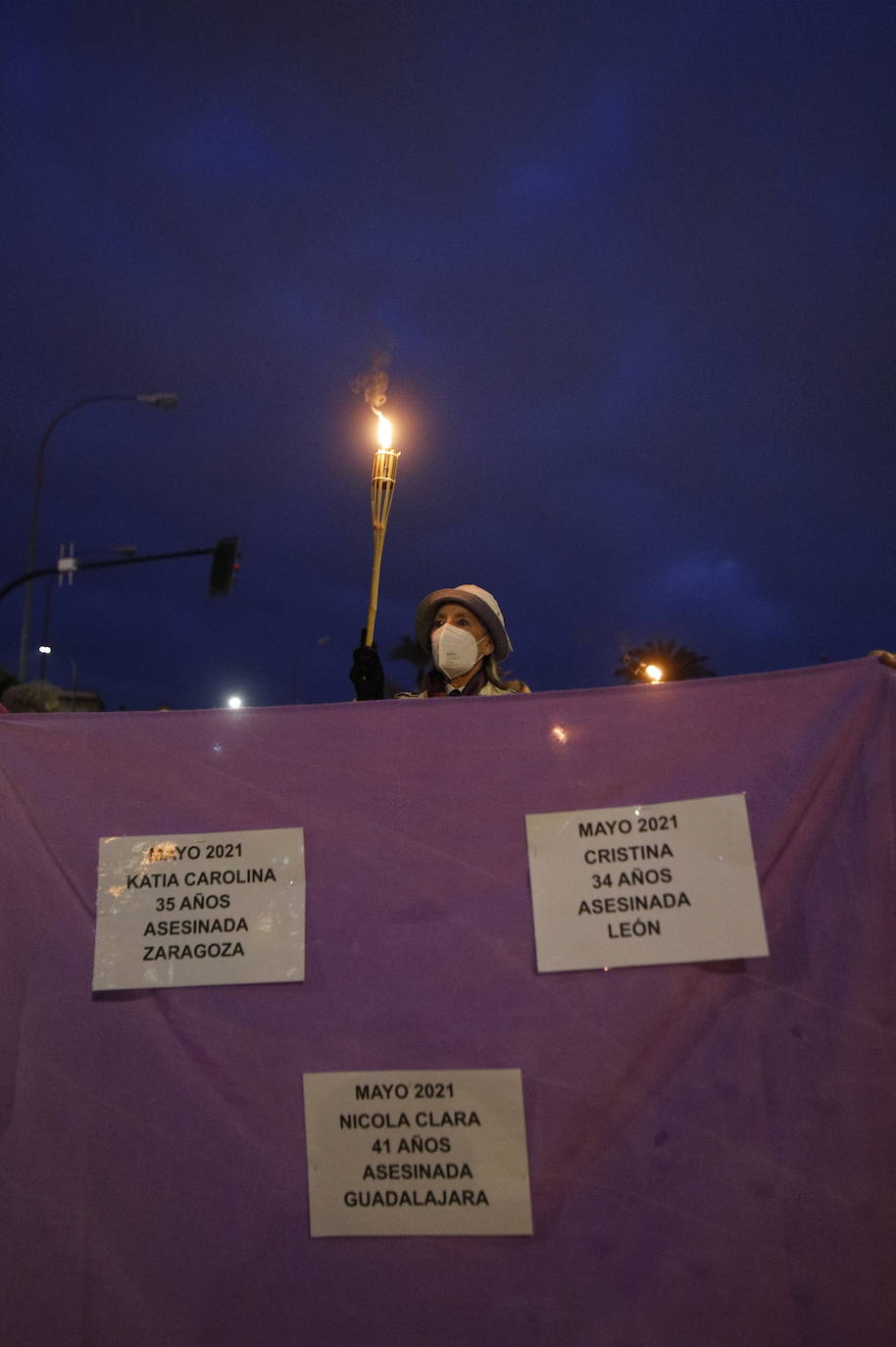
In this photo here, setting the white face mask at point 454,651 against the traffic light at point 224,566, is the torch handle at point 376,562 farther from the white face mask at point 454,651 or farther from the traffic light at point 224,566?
the traffic light at point 224,566

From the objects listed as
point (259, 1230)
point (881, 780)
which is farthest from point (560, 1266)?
point (881, 780)

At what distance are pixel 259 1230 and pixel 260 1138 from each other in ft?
0.57

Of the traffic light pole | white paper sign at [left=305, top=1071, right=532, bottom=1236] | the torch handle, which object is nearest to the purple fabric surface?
white paper sign at [left=305, top=1071, right=532, bottom=1236]

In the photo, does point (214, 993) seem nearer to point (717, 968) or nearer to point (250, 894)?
point (250, 894)

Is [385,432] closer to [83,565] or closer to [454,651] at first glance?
[454,651]

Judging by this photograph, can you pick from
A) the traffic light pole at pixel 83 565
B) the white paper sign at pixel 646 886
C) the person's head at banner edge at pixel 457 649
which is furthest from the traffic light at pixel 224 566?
the white paper sign at pixel 646 886

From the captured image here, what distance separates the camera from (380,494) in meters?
3.46

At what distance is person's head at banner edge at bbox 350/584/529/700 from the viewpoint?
356 cm

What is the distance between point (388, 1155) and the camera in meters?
2.02

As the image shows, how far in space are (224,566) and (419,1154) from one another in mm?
17688

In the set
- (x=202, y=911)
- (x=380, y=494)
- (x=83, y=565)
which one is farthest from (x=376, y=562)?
(x=83, y=565)

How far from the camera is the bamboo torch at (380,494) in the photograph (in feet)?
10.8

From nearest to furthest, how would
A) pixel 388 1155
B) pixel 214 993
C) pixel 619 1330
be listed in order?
pixel 619 1330
pixel 388 1155
pixel 214 993

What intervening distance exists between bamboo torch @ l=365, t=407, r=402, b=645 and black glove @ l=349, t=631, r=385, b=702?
0.13ft
